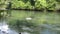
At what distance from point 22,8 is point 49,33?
32.0 meters

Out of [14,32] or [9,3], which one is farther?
[9,3]

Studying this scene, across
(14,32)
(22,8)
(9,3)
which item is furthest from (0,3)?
(14,32)

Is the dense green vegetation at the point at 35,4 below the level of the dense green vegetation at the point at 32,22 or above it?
above

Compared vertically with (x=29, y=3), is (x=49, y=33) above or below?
below

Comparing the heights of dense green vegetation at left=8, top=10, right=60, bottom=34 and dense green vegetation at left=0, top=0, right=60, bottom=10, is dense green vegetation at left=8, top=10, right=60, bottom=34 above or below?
below

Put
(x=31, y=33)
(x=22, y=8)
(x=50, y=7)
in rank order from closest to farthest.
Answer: (x=31, y=33) → (x=50, y=7) → (x=22, y=8)

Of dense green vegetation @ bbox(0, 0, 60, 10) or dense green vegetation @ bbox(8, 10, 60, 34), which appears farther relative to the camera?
dense green vegetation @ bbox(0, 0, 60, 10)

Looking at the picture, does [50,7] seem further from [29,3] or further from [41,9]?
[29,3]

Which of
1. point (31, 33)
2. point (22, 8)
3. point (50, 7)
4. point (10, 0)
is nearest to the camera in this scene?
point (31, 33)

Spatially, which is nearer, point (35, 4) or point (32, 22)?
point (32, 22)

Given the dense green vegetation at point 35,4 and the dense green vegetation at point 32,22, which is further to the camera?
the dense green vegetation at point 35,4

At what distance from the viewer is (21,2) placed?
53.1m

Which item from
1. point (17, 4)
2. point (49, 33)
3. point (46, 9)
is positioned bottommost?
point (49, 33)

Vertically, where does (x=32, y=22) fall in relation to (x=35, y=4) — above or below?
below
